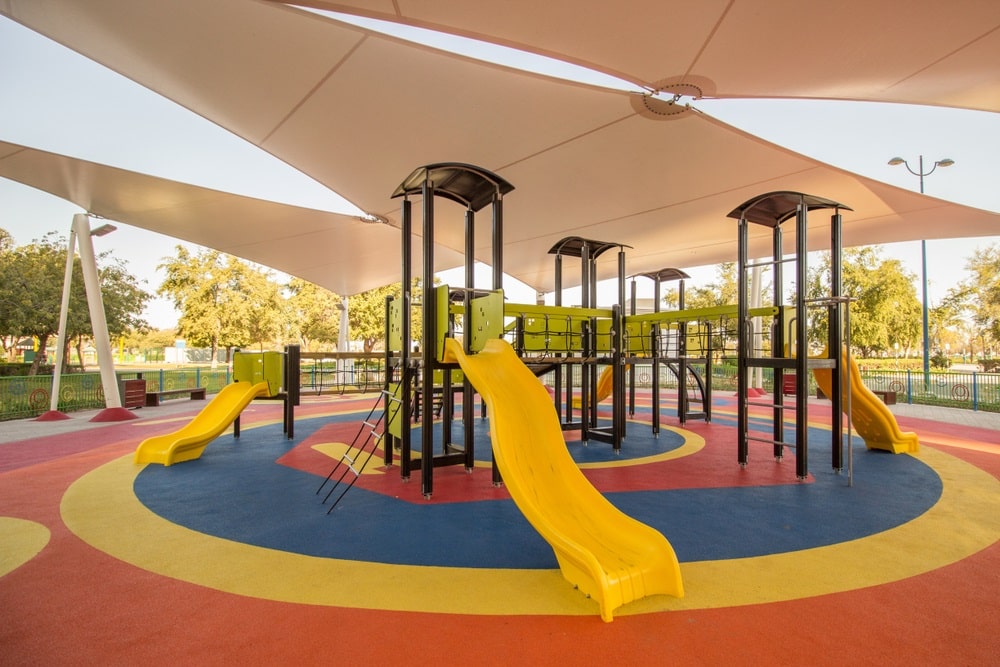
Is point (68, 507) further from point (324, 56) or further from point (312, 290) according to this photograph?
point (312, 290)

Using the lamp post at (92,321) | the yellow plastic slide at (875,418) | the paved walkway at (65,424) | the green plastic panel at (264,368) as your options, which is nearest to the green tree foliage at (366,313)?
the paved walkway at (65,424)

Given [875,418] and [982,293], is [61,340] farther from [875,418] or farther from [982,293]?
[982,293]

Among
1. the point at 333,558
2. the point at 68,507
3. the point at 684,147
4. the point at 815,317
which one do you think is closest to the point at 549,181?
the point at 684,147

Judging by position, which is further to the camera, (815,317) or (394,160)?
(815,317)

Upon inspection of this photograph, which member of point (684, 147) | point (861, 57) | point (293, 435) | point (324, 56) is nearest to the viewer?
point (861, 57)

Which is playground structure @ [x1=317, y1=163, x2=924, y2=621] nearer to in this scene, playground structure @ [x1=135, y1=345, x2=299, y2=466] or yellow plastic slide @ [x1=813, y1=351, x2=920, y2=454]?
yellow plastic slide @ [x1=813, y1=351, x2=920, y2=454]

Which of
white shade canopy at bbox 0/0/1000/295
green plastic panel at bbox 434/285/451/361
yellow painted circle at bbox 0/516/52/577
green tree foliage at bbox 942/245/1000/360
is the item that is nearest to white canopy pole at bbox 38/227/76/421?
white shade canopy at bbox 0/0/1000/295

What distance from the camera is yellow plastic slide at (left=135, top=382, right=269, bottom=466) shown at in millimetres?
7254

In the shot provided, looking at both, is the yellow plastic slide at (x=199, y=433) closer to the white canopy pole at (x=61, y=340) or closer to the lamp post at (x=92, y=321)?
the lamp post at (x=92, y=321)

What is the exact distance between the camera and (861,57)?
5.51 m

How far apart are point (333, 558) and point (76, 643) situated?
1513 mm

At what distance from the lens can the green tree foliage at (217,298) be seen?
94.3 ft

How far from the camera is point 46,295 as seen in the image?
21.7 m

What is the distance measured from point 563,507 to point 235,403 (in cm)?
684
